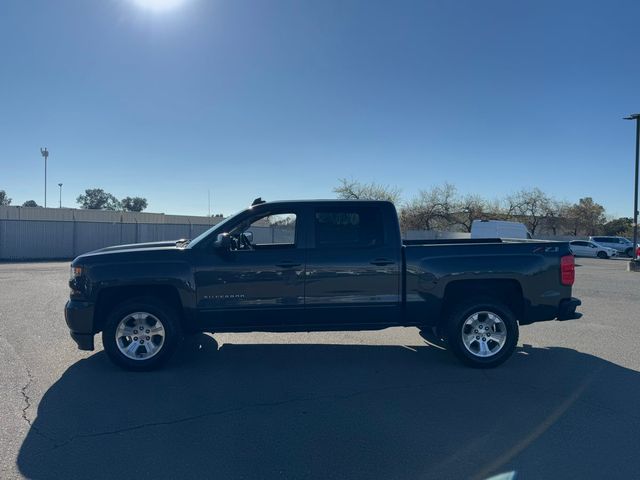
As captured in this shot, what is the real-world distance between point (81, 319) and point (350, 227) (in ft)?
11.1

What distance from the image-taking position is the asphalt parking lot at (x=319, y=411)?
368cm

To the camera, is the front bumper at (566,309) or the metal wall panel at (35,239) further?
the metal wall panel at (35,239)

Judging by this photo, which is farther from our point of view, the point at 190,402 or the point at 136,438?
the point at 190,402

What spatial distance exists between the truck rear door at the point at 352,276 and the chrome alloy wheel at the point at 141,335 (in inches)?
71.2

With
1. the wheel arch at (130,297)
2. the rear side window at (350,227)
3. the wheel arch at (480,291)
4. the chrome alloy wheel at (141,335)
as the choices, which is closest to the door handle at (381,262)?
the rear side window at (350,227)

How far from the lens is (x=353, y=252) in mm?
6094

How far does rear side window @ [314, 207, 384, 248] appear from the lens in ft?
20.3

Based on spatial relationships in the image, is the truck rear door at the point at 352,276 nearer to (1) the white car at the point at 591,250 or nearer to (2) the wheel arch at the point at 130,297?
(2) the wheel arch at the point at 130,297

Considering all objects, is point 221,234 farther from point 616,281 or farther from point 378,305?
point 616,281

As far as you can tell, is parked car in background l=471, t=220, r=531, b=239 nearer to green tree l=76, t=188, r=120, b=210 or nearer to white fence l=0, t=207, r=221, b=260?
white fence l=0, t=207, r=221, b=260

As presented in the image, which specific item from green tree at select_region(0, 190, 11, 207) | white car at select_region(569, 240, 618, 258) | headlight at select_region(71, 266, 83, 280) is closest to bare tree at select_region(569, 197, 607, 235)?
white car at select_region(569, 240, 618, 258)

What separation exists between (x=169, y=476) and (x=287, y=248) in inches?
124

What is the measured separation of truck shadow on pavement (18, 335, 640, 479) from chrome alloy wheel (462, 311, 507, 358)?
0.28 meters

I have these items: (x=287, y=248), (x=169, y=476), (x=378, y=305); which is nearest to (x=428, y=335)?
(x=378, y=305)
